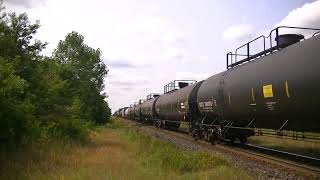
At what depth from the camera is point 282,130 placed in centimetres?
1377

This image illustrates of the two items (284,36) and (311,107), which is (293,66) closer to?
(311,107)

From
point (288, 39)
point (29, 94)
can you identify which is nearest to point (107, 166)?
point (29, 94)

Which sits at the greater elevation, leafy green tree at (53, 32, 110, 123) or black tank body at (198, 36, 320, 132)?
leafy green tree at (53, 32, 110, 123)

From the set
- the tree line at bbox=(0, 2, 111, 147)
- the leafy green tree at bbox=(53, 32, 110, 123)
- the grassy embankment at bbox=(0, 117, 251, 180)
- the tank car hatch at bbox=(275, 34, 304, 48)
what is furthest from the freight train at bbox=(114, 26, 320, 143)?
the leafy green tree at bbox=(53, 32, 110, 123)

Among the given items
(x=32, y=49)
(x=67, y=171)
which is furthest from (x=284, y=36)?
(x=32, y=49)

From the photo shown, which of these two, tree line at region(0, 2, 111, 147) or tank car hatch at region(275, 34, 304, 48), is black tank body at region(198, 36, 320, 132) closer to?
tank car hatch at region(275, 34, 304, 48)

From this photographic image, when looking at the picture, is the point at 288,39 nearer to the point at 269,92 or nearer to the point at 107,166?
the point at 269,92

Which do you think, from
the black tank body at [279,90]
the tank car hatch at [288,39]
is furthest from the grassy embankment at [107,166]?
the tank car hatch at [288,39]

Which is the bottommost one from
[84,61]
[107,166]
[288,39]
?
[107,166]

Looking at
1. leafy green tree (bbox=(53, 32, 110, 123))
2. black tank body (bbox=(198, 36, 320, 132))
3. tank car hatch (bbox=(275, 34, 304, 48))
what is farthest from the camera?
leafy green tree (bbox=(53, 32, 110, 123))

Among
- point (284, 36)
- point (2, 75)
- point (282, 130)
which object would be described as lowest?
point (282, 130)

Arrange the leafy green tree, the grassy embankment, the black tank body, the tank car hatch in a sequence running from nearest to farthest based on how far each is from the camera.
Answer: the grassy embankment, the black tank body, the tank car hatch, the leafy green tree

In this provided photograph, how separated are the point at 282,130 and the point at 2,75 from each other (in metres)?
8.91

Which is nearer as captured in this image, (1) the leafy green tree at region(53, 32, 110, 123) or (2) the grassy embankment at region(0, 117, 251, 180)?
(2) the grassy embankment at region(0, 117, 251, 180)
